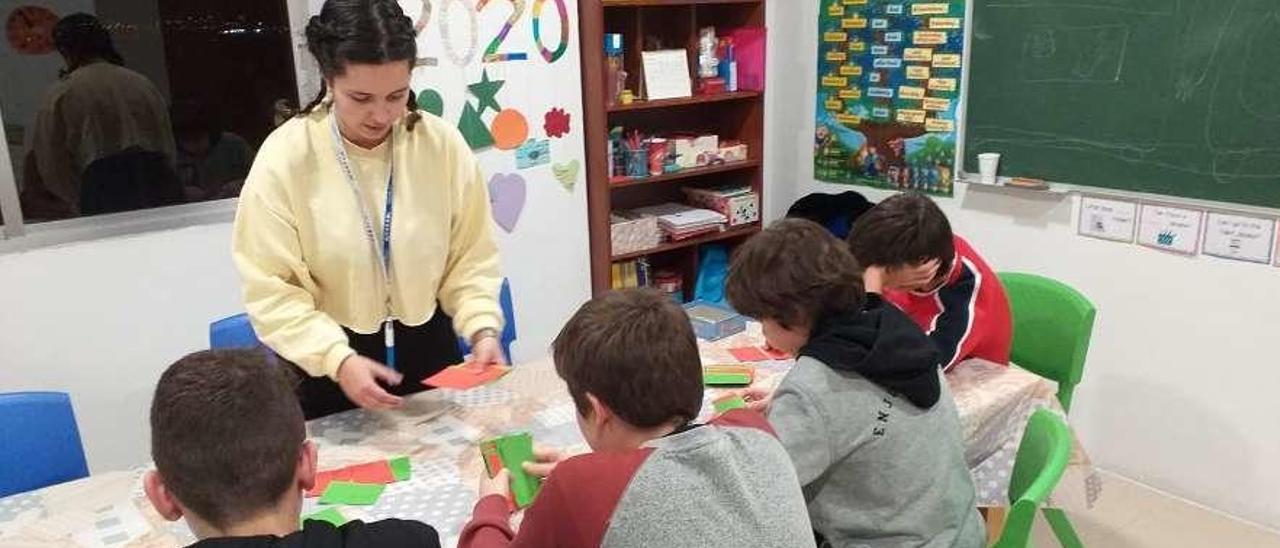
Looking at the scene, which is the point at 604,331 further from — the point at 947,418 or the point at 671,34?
the point at 671,34

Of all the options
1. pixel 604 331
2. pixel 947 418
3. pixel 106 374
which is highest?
pixel 604 331

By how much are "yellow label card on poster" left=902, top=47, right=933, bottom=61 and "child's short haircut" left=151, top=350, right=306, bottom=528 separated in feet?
9.89

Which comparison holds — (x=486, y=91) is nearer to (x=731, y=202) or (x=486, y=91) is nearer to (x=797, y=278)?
(x=731, y=202)

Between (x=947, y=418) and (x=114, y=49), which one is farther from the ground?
(x=114, y=49)

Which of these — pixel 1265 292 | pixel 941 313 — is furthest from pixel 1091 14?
pixel 941 313

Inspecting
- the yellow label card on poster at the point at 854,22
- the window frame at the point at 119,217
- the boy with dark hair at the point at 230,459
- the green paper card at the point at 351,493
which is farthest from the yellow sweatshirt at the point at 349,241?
the yellow label card on poster at the point at 854,22

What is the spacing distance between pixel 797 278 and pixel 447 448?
76 cm

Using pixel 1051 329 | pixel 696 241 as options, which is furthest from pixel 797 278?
pixel 696 241

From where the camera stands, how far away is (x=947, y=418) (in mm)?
1604

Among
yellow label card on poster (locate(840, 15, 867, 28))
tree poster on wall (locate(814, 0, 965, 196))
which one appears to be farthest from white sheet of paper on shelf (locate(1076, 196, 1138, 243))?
yellow label card on poster (locate(840, 15, 867, 28))

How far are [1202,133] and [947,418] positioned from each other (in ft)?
6.26

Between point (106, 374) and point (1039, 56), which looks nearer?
point (106, 374)

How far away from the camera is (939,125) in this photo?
3561mm

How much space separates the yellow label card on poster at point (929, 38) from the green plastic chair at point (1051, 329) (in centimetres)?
122
